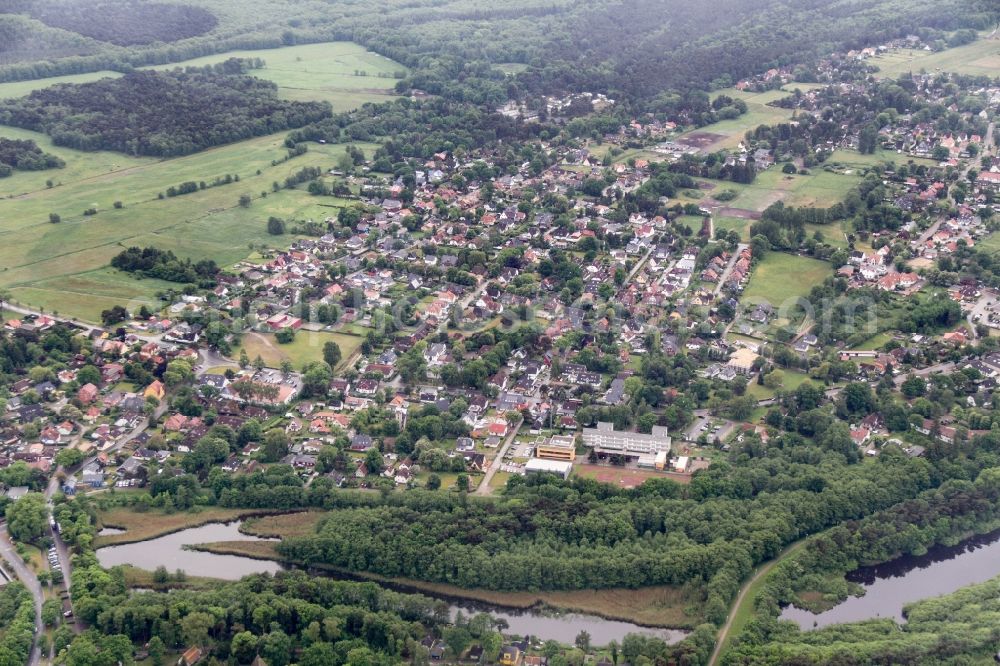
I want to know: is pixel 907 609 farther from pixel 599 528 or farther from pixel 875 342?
pixel 875 342

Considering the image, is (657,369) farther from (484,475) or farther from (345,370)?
(345,370)

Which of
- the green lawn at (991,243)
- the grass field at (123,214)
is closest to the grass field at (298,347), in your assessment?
the grass field at (123,214)

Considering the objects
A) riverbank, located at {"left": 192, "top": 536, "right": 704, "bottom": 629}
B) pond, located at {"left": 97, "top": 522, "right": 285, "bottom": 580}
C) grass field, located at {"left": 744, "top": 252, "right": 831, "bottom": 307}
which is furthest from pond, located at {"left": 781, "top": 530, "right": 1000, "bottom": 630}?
grass field, located at {"left": 744, "top": 252, "right": 831, "bottom": 307}

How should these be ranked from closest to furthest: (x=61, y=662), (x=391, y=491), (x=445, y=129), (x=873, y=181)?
1. (x=61, y=662)
2. (x=391, y=491)
3. (x=873, y=181)
4. (x=445, y=129)

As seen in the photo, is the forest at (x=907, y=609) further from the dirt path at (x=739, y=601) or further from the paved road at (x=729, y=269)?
the paved road at (x=729, y=269)

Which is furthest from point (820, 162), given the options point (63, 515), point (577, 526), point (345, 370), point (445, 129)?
point (63, 515)

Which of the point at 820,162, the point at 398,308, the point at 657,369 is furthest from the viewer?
the point at 820,162

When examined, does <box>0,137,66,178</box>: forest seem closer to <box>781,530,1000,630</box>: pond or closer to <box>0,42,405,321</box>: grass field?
<box>0,42,405,321</box>: grass field
